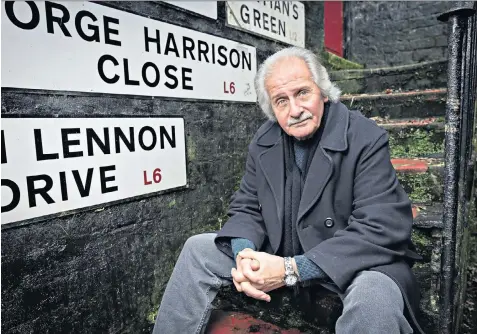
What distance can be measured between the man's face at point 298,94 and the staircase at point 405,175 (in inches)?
33.0

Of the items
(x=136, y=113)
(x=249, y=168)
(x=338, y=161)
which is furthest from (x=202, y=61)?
(x=338, y=161)

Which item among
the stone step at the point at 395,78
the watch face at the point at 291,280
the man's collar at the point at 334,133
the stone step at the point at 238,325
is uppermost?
the stone step at the point at 395,78

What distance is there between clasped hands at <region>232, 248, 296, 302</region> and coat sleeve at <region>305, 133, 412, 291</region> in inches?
5.8

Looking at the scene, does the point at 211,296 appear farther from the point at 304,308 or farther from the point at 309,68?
the point at 309,68

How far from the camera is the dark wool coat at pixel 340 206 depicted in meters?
1.41

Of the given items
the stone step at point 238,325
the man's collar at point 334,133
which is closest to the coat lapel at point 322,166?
the man's collar at point 334,133

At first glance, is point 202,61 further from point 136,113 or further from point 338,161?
point 338,161

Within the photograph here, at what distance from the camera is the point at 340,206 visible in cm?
163

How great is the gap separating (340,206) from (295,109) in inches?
20.7

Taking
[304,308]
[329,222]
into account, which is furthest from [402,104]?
[304,308]

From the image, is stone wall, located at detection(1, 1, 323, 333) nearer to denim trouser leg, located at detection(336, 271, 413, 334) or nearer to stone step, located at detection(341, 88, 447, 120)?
stone step, located at detection(341, 88, 447, 120)

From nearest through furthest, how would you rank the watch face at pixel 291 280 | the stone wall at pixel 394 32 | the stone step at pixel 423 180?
the watch face at pixel 291 280
the stone step at pixel 423 180
the stone wall at pixel 394 32

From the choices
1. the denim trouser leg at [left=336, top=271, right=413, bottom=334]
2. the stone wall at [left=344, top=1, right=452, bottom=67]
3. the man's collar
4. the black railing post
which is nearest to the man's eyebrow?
the man's collar

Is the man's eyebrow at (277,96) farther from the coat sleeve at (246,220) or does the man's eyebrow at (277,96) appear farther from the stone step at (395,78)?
the stone step at (395,78)
